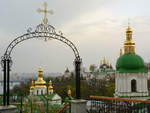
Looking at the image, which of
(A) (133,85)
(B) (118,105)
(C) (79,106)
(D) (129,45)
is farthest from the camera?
(D) (129,45)

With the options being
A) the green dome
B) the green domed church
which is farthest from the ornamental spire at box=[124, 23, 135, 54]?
the green dome

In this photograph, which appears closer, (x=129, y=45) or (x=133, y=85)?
(x=133, y=85)

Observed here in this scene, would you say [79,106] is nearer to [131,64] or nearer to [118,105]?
[118,105]

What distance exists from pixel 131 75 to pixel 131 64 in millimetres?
928

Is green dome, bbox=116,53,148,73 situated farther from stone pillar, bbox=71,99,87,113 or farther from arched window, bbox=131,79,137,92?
stone pillar, bbox=71,99,87,113

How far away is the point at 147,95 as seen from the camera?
1633cm

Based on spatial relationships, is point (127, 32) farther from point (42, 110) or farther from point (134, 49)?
point (42, 110)

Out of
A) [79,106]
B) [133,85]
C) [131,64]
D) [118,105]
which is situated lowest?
[133,85]

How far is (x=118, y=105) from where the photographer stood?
663cm

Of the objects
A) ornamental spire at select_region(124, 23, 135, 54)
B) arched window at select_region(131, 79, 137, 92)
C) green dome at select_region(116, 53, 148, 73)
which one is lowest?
arched window at select_region(131, 79, 137, 92)

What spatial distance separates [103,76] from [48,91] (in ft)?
168

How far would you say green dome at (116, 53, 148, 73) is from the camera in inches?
666

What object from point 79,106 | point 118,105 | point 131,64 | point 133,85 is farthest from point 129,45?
point 118,105

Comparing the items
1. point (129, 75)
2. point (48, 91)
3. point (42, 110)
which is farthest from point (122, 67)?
point (48, 91)
